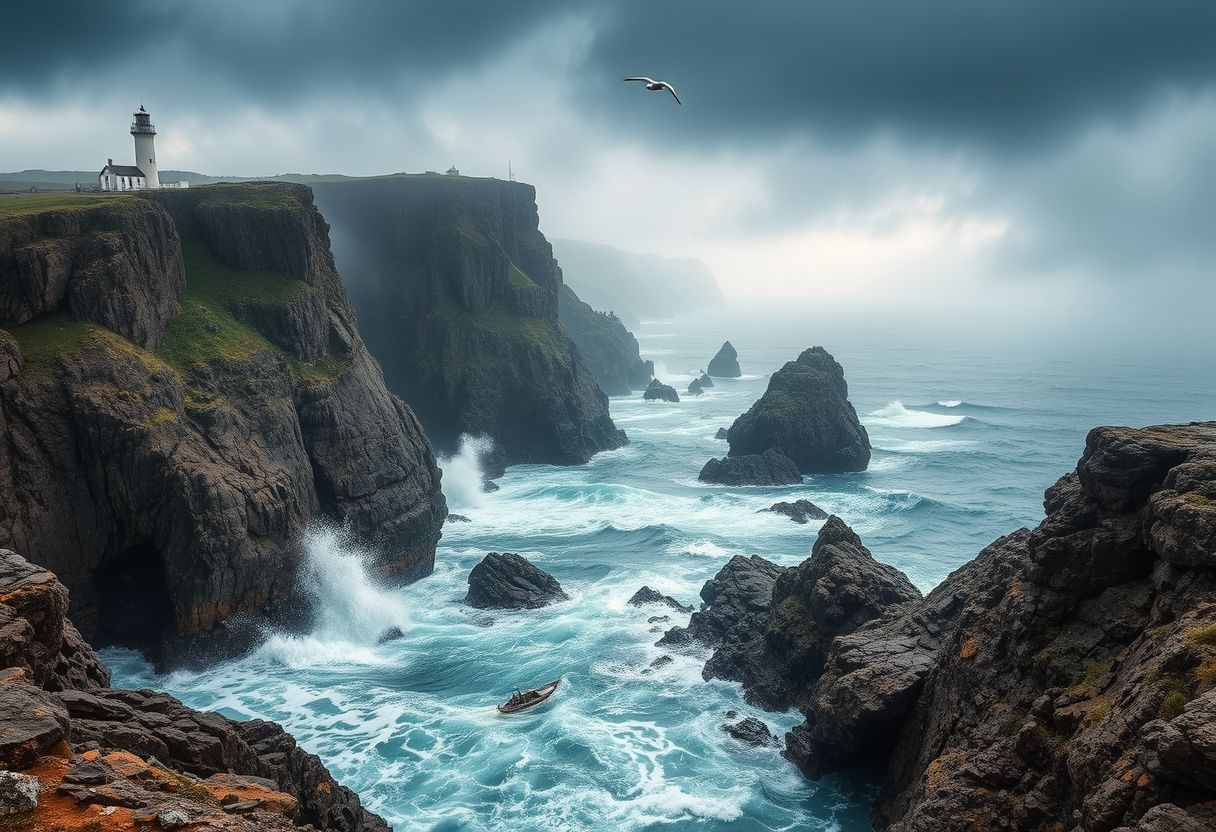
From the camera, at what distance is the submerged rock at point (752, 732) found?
3173 centimetres

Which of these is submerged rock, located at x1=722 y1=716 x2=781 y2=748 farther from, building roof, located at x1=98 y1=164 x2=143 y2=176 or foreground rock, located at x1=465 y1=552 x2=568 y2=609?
building roof, located at x1=98 y1=164 x2=143 y2=176

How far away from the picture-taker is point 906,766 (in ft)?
84.8

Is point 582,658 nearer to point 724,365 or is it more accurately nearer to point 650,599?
point 650,599

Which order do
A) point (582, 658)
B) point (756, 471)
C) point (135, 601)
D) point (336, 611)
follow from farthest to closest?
point (756, 471) < point (336, 611) < point (582, 658) < point (135, 601)

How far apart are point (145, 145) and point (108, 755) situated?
6543cm

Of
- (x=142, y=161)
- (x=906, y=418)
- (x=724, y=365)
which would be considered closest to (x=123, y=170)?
(x=142, y=161)

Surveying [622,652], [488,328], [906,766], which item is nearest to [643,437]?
[488,328]

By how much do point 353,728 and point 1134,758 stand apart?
29.0 metres

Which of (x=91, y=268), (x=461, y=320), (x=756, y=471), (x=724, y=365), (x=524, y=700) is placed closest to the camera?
(x=524, y=700)

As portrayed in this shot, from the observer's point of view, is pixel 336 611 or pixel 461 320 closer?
pixel 336 611

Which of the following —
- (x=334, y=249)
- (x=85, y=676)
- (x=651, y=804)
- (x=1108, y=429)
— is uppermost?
(x=334, y=249)

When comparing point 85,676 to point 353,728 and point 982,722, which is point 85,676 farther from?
point 982,722

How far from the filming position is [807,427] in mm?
78125

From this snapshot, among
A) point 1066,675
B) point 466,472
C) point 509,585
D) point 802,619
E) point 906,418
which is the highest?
point 1066,675
